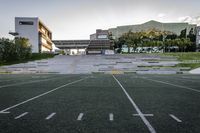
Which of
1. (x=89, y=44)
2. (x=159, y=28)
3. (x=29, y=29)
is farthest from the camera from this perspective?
(x=159, y=28)

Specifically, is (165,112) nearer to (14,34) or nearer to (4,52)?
(4,52)

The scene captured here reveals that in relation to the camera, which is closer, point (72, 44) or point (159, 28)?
point (72, 44)

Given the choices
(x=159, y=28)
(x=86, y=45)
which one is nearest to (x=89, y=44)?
(x=86, y=45)

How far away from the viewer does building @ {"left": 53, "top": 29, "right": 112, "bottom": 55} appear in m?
125

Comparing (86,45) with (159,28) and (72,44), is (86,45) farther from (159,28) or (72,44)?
(159,28)

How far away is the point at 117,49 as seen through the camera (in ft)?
404

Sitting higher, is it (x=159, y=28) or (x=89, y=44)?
(x=159, y=28)

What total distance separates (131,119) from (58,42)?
14095 centimetres

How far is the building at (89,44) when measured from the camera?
124588 millimetres

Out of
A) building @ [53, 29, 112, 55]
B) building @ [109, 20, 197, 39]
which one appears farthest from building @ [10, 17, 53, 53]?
building @ [109, 20, 197, 39]

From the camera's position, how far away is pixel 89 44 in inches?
5098

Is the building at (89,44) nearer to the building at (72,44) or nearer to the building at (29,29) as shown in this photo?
the building at (72,44)

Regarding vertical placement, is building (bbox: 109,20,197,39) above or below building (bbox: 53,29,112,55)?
above

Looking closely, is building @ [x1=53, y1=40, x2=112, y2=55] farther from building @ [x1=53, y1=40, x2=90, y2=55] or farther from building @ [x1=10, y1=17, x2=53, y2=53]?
building @ [x1=10, y1=17, x2=53, y2=53]
